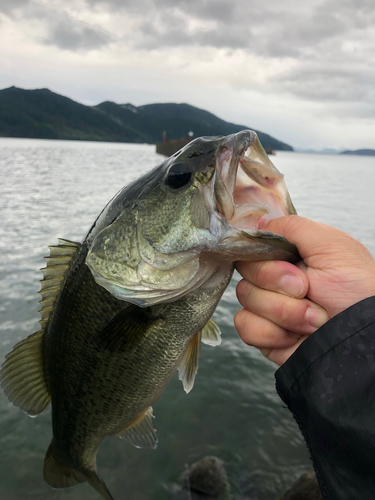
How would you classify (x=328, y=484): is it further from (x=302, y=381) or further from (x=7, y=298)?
(x=7, y=298)

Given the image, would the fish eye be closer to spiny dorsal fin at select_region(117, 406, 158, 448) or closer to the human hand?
the human hand

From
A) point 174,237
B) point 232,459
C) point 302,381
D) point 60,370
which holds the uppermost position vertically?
point 174,237

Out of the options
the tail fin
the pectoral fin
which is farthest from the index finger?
the tail fin

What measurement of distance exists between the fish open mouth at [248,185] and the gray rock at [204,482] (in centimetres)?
350

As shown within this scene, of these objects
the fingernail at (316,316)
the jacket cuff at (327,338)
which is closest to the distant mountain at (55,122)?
the fingernail at (316,316)

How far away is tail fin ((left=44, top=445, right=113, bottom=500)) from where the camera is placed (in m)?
2.67

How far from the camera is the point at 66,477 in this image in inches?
106

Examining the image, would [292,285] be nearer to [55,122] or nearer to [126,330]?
[126,330]

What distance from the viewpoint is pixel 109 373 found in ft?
7.37

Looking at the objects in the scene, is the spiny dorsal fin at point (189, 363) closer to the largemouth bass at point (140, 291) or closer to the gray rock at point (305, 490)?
the largemouth bass at point (140, 291)

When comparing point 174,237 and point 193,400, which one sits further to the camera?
point 193,400

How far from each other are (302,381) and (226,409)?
4.09 meters

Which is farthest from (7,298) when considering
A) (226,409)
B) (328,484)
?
(328,484)

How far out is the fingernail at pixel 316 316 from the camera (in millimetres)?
1685
